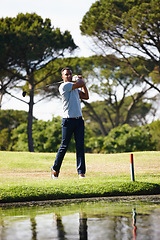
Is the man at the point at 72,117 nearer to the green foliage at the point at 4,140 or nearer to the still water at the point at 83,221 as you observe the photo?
the still water at the point at 83,221

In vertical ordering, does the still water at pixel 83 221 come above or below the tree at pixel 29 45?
below

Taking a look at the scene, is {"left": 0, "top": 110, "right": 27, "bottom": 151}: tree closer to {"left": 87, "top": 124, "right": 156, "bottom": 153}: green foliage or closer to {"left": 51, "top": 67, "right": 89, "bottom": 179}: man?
{"left": 87, "top": 124, "right": 156, "bottom": 153}: green foliage

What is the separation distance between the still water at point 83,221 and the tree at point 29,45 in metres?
22.3

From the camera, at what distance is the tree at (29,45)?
27594 millimetres

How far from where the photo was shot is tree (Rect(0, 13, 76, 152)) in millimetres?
27594

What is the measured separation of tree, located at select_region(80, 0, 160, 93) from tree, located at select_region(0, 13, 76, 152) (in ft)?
7.04

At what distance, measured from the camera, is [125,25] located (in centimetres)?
2780

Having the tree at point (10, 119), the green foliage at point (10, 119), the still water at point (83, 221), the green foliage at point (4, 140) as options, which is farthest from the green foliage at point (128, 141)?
the still water at point (83, 221)

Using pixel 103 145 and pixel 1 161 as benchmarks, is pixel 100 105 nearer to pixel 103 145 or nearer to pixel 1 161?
pixel 103 145

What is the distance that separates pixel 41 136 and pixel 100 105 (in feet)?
53.4

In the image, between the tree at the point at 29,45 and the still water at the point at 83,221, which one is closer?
the still water at the point at 83,221

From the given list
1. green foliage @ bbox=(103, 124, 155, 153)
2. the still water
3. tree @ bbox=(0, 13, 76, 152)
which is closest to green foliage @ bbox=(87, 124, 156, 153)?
green foliage @ bbox=(103, 124, 155, 153)

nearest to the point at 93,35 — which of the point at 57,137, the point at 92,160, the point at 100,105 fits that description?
the point at 57,137

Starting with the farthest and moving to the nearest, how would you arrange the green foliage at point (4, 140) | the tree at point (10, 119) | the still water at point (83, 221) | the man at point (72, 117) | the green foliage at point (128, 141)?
the tree at point (10, 119) < the green foliage at point (4, 140) < the green foliage at point (128, 141) < the man at point (72, 117) < the still water at point (83, 221)
